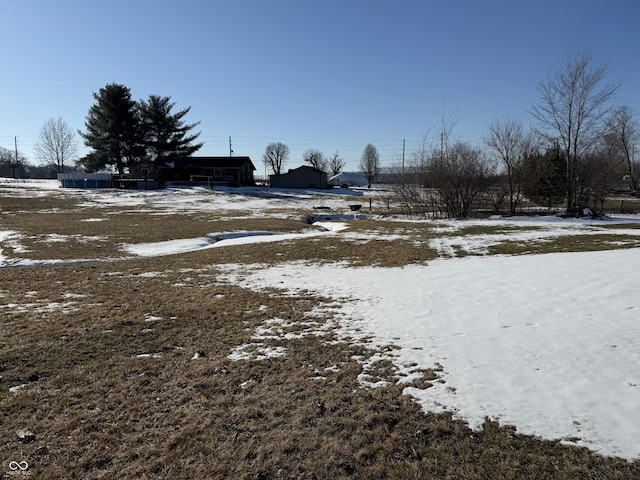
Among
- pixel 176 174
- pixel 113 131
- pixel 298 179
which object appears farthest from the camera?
pixel 298 179

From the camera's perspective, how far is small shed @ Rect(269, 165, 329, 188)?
218 ft

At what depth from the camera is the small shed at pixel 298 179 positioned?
66.6 metres

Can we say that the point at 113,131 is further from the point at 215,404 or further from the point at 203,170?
the point at 215,404

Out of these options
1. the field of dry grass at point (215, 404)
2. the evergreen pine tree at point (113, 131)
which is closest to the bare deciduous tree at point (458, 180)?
the field of dry grass at point (215, 404)

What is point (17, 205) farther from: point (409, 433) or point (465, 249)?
point (409, 433)

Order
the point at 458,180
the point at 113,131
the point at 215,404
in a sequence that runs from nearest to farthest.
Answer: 1. the point at 215,404
2. the point at 458,180
3. the point at 113,131

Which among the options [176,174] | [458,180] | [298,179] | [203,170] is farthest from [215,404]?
[176,174]

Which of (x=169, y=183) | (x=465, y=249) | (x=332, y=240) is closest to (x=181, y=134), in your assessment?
(x=169, y=183)

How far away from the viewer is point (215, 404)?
159 inches

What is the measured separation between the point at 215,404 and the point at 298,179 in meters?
64.0

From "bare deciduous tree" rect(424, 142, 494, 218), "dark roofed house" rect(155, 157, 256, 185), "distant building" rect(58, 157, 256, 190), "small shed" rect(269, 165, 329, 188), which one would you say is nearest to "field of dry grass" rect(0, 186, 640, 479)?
"bare deciduous tree" rect(424, 142, 494, 218)

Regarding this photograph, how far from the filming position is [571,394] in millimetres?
3939

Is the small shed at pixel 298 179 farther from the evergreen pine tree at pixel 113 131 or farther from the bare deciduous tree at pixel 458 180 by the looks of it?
the bare deciduous tree at pixel 458 180

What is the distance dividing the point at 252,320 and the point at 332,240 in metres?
10.2
